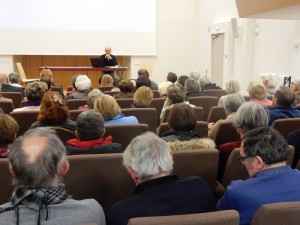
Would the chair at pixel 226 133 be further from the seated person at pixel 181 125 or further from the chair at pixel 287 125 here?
the seated person at pixel 181 125

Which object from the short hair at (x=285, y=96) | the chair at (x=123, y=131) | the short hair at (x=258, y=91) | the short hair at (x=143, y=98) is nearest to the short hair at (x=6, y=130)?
the chair at (x=123, y=131)

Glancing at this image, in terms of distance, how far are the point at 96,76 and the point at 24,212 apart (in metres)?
11.1

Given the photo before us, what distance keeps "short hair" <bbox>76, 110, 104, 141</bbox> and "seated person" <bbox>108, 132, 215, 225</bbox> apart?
0.79 metres

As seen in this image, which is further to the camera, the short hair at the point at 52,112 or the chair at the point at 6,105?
the chair at the point at 6,105

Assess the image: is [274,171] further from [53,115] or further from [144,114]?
[144,114]

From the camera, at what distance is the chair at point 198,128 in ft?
10.3

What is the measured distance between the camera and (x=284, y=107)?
3.63 meters

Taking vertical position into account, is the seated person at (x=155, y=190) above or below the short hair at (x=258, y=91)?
below

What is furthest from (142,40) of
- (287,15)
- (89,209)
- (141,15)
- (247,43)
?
(89,209)

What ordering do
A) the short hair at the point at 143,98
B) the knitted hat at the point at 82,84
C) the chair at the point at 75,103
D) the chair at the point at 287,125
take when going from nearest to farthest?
the chair at the point at 287,125 < the short hair at the point at 143,98 < the chair at the point at 75,103 < the knitted hat at the point at 82,84

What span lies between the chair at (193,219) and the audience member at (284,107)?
242 cm

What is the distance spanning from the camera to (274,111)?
3.58 meters

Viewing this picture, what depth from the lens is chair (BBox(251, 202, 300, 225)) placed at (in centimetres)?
138

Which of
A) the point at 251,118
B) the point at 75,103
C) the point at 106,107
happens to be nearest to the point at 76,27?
the point at 75,103
